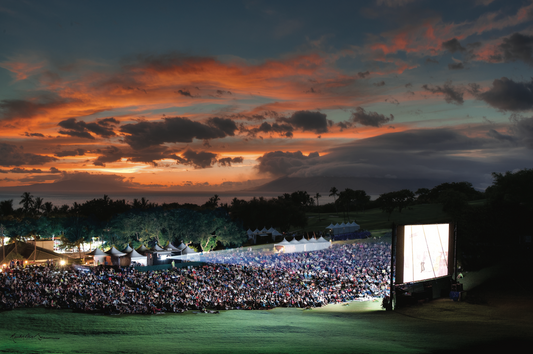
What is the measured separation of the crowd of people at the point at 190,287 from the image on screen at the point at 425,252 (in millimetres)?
3898

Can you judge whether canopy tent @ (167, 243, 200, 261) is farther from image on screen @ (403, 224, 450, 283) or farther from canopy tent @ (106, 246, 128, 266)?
image on screen @ (403, 224, 450, 283)

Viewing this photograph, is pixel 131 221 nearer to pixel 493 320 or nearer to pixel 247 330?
pixel 247 330

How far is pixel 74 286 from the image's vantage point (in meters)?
20.0

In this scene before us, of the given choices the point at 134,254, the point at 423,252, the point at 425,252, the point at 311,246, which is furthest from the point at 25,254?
the point at 425,252

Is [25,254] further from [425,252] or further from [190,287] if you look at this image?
[425,252]

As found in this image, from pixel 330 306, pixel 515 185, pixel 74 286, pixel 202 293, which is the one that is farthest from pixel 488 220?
pixel 74 286

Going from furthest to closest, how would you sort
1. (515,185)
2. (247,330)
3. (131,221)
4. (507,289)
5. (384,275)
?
1. (515,185)
2. (131,221)
3. (384,275)
4. (507,289)
5. (247,330)

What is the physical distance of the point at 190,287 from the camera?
22.4 metres

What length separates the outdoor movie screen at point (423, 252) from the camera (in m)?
20.9

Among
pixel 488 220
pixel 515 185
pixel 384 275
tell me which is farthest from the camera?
pixel 515 185

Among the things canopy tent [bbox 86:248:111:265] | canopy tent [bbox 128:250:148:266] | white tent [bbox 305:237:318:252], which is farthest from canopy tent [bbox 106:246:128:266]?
white tent [bbox 305:237:318:252]

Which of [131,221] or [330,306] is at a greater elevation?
[131,221]

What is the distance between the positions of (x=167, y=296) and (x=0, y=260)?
1697 cm

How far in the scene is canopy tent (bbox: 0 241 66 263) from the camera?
29.3 m
